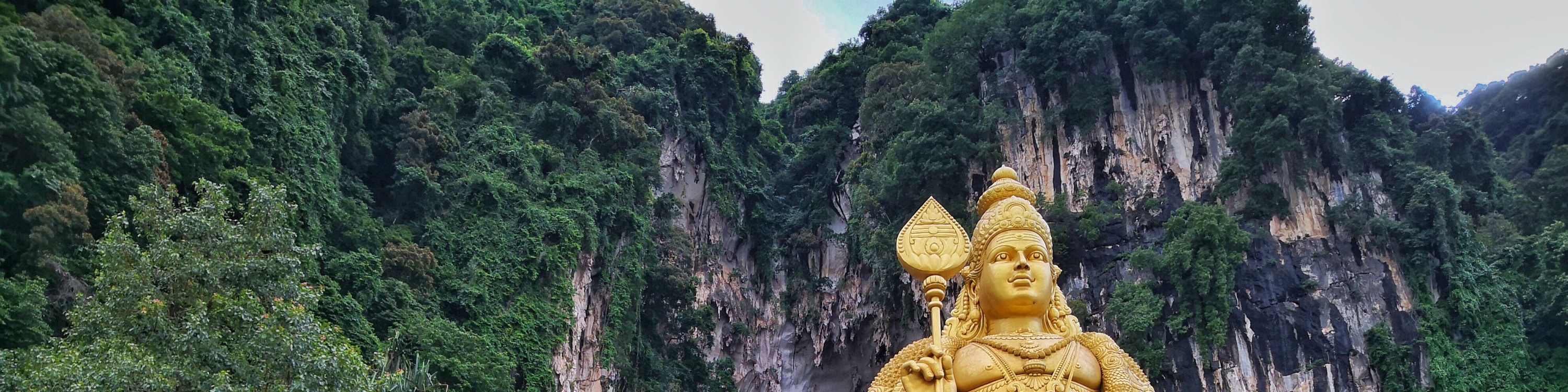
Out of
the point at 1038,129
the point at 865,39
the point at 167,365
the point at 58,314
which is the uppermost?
the point at 865,39

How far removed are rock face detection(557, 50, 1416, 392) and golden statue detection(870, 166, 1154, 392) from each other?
9251 millimetres

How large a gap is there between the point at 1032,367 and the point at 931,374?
0.32 metres

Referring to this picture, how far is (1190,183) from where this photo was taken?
48.8 ft

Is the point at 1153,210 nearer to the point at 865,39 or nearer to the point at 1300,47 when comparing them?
the point at 1300,47

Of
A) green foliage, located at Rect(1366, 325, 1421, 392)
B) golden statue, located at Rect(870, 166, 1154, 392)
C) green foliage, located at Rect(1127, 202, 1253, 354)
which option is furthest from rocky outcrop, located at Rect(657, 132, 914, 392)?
golden statue, located at Rect(870, 166, 1154, 392)

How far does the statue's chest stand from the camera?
395 centimetres

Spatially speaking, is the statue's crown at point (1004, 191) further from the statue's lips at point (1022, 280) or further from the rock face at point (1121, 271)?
the rock face at point (1121, 271)

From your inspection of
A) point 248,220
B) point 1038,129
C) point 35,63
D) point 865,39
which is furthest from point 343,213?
point 865,39

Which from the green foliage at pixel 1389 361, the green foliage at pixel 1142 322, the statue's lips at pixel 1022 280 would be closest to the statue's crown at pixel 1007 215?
the statue's lips at pixel 1022 280

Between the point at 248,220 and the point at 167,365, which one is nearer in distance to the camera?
the point at 167,365

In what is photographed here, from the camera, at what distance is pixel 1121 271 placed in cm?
1438

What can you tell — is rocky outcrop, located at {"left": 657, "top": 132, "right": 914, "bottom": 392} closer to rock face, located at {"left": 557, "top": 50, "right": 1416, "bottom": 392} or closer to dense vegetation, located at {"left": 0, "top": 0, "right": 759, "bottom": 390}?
rock face, located at {"left": 557, "top": 50, "right": 1416, "bottom": 392}

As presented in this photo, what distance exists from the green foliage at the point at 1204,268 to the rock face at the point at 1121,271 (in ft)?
0.77

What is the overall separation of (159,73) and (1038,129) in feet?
33.1
